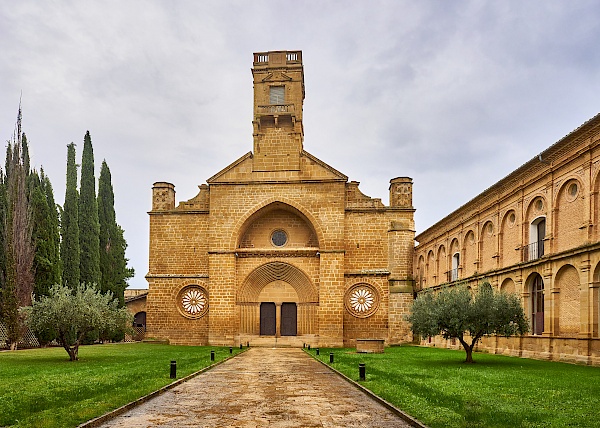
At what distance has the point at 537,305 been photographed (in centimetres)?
2578

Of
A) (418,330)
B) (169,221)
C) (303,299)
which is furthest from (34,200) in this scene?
(418,330)

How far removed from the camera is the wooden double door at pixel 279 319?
126 feet

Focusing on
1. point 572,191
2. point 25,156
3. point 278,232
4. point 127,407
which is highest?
point 25,156

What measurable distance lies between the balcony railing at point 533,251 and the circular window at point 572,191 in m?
3.03

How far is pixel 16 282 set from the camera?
29.9 metres

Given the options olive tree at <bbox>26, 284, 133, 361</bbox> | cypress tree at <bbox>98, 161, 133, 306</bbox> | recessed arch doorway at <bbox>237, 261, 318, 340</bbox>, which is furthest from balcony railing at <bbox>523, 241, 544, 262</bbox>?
cypress tree at <bbox>98, 161, 133, 306</bbox>

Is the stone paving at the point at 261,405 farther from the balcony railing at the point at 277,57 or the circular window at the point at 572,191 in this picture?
the balcony railing at the point at 277,57

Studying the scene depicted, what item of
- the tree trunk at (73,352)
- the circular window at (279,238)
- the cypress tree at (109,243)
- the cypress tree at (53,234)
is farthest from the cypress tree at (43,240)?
the circular window at (279,238)

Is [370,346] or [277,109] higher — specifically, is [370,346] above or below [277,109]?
below

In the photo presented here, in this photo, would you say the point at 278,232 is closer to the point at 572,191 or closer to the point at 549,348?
the point at 549,348

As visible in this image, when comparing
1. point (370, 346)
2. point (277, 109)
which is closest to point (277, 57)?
point (277, 109)

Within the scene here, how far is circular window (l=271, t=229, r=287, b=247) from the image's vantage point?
38469 millimetres

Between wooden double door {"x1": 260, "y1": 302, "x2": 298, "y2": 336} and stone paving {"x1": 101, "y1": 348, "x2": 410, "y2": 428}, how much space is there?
2201 centimetres

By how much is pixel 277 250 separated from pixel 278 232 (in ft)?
6.34
